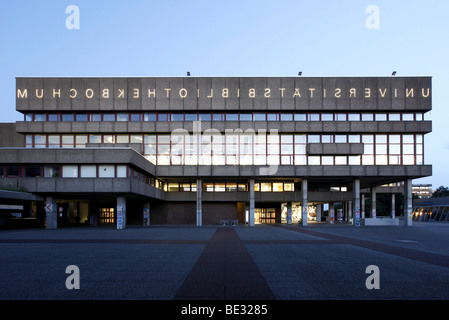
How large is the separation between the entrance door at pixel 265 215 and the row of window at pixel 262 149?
53.3 ft

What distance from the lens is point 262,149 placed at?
4959 cm


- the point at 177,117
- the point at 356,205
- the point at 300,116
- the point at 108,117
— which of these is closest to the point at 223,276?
the point at 177,117

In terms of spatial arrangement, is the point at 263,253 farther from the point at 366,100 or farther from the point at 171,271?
the point at 366,100

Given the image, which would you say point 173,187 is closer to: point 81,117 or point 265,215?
point 81,117

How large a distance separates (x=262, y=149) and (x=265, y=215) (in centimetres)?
1815

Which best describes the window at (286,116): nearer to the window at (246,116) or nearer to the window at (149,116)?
the window at (246,116)

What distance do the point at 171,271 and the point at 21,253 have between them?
924 cm

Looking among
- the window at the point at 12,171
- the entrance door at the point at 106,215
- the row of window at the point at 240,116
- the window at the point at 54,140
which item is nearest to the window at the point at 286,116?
the row of window at the point at 240,116

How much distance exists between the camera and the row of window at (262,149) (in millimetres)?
49531

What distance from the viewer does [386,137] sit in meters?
50.1

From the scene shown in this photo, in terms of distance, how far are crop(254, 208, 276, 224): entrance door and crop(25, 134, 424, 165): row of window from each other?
16.2m
